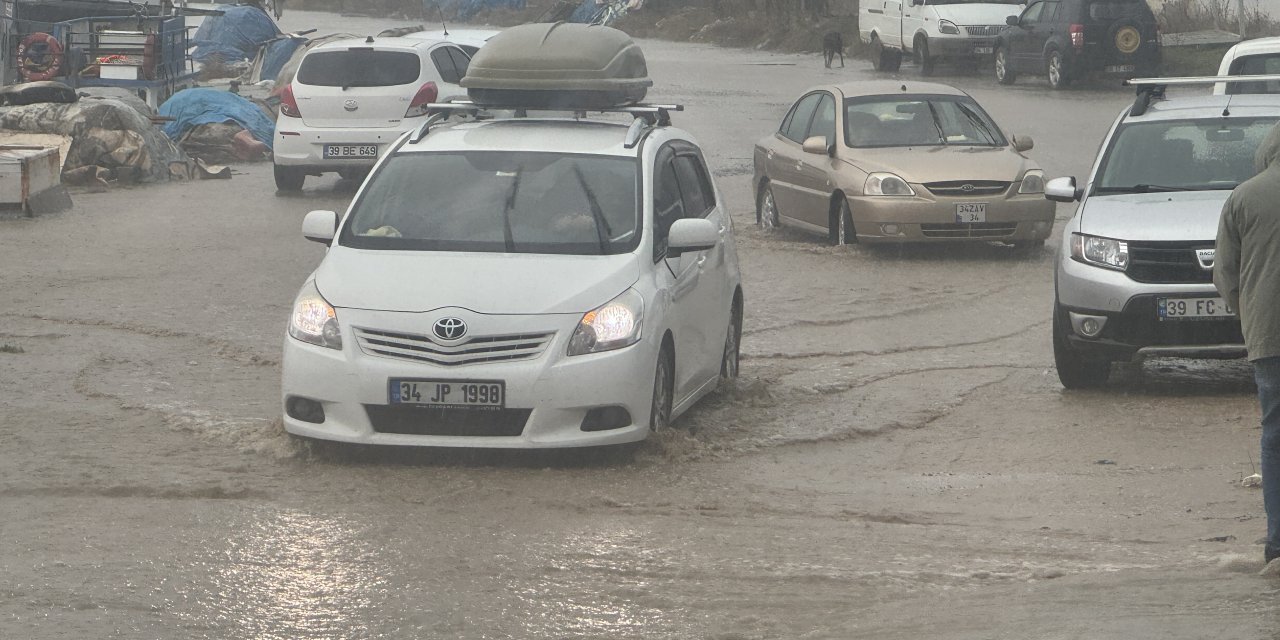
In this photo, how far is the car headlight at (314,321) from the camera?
793cm

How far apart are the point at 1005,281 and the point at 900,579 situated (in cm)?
855

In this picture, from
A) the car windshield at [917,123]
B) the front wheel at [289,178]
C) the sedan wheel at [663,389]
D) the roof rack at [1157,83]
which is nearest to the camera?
the sedan wheel at [663,389]

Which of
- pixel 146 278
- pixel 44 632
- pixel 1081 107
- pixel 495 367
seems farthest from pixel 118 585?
pixel 1081 107

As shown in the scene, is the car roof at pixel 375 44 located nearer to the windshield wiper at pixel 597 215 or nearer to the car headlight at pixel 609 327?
the windshield wiper at pixel 597 215

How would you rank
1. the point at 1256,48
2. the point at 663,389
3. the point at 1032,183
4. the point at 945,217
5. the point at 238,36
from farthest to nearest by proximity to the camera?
1. the point at 238,36
2. the point at 1032,183
3. the point at 945,217
4. the point at 1256,48
5. the point at 663,389

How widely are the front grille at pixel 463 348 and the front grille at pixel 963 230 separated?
819 centimetres

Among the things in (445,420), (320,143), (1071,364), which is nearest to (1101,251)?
(1071,364)

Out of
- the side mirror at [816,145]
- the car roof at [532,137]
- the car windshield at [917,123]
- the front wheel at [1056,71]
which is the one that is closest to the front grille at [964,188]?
the car windshield at [917,123]

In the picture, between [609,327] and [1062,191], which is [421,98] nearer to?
[1062,191]

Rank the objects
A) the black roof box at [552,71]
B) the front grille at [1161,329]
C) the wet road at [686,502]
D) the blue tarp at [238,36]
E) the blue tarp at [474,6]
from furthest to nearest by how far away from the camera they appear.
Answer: the blue tarp at [474,6] < the blue tarp at [238,36] < the black roof box at [552,71] < the front grille at [1161,329] < the wet road at [686,502]

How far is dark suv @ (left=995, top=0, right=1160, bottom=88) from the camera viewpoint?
33812 mm

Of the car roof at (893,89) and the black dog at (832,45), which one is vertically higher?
the car roof at (893,89)

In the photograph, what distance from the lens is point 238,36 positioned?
4125 centimetres

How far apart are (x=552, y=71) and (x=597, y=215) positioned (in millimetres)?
1860
